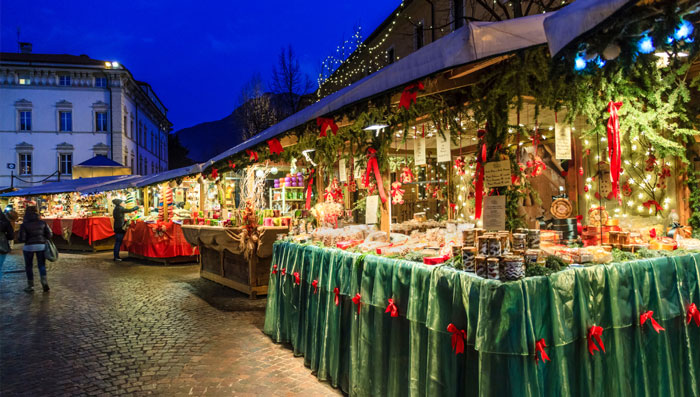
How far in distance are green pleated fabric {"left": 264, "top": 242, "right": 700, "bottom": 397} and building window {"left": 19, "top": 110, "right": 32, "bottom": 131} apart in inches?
1496

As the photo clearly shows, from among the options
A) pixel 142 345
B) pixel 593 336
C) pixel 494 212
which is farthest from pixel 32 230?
pixel 593 336

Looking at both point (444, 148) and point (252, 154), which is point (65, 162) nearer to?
point (252, 154)

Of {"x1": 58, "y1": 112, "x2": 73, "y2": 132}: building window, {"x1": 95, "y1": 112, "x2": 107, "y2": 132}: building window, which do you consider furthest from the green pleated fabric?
{"x1": 58, "y1": 112, "x2": 73, "y2": 132}: building window

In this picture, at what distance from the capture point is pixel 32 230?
7766 mm

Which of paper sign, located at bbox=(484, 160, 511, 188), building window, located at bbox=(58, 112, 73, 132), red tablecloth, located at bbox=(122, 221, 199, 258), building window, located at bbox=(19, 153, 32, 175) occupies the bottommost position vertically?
red tablecloth, located at bbox=(122, 221, 199, 258)

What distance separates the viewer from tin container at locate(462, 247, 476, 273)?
8.41 feet

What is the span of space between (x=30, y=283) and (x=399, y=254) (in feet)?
26.6

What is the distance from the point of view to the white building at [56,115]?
31.8 meters

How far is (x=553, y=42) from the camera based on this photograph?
196 cm

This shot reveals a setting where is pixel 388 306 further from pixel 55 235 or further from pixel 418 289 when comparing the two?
pixel 55 235

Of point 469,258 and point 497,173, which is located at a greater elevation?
point 497,173

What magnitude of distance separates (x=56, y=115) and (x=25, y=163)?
427 cm

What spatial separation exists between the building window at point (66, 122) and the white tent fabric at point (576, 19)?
38.4m

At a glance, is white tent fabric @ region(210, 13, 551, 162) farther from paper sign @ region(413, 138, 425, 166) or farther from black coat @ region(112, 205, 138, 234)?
black coat @ region(112, 205, 138, 234)
